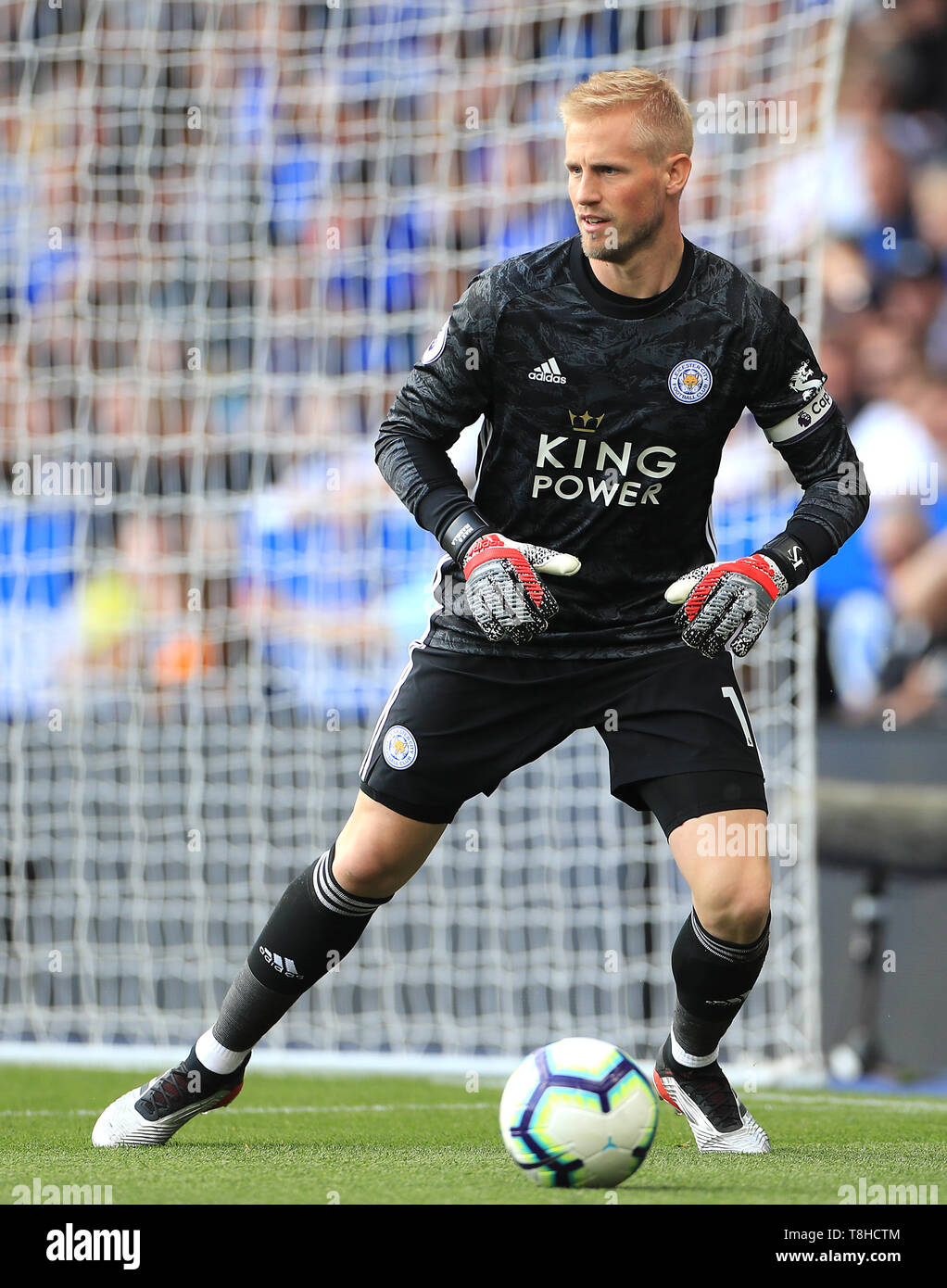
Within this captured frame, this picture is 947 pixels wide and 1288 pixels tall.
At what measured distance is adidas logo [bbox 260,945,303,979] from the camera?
3.83 meters

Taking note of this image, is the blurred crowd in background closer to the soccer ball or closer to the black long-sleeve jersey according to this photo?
the black long-sleeve jersey

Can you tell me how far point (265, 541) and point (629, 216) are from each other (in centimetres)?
408

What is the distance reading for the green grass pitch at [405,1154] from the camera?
3.12 meters

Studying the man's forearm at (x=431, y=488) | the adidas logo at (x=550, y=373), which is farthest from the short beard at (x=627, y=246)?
the man's forearm at (x=431, y=488)

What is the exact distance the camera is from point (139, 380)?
24.5ft

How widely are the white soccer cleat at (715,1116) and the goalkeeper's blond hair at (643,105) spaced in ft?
6.58

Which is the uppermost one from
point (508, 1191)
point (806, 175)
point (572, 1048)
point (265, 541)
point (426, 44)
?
point (426, 44)

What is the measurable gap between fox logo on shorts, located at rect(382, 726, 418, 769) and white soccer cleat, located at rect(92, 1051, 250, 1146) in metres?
0.81

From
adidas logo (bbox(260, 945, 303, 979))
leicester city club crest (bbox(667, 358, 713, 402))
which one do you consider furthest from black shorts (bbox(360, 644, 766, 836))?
leicester city club crest (bbox(667, 358, 713, 402))

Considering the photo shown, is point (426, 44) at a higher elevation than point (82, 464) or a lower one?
higher

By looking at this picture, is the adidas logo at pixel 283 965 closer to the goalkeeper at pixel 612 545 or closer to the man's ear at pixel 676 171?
the goalkeeper at pixel 612 545

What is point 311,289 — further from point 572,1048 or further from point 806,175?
point 572,1048

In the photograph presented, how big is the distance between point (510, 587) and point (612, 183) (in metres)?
0.87
